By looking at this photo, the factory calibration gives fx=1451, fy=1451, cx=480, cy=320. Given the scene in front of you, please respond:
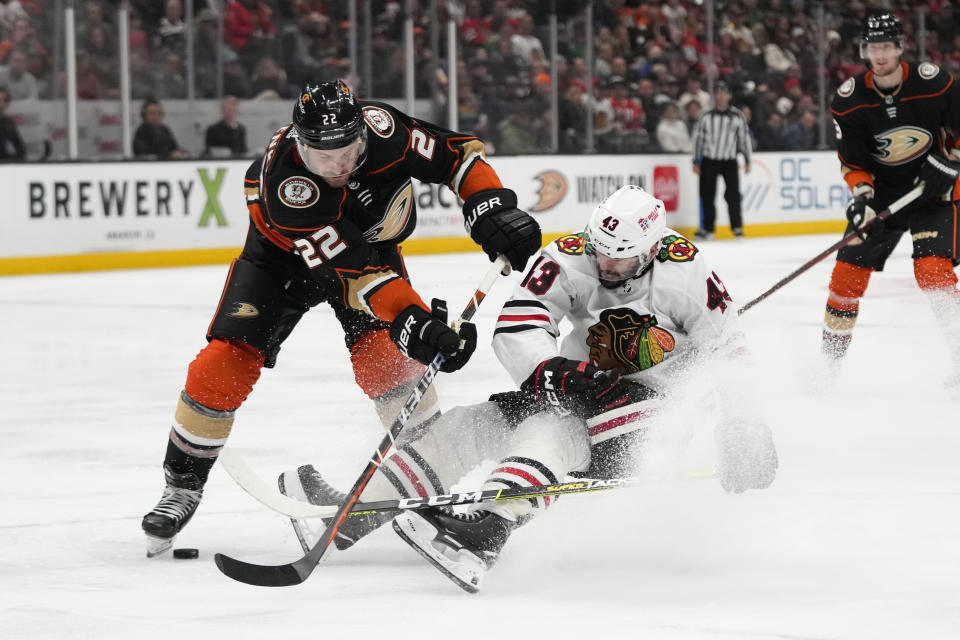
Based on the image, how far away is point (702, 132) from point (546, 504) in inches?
372

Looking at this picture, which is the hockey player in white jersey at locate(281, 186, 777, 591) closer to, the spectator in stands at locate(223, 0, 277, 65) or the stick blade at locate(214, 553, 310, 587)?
the stick blade at locate(214, 553, 310, 587)

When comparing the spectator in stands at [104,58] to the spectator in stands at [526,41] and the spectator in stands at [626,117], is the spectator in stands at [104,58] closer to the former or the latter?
the spectator in stands at [526,41]

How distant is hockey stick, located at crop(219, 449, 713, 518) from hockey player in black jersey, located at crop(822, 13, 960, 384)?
225 cm

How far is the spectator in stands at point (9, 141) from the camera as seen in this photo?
362 inches

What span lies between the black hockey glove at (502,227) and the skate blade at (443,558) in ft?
2.11

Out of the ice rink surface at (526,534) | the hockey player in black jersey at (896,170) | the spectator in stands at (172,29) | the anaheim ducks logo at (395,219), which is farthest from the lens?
the spectator in stands at (172,29)

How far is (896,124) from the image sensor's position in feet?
16.4

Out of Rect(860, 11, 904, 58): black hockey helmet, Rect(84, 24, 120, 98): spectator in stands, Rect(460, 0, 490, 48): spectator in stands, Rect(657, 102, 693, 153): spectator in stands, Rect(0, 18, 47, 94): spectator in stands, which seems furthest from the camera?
Rect(657, 102, 693, 153): spectator in stands

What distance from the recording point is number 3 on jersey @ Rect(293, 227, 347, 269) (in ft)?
9.43

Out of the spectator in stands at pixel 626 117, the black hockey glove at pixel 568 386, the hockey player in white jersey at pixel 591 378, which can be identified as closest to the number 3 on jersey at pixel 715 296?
the hockey player in white jersey at pixel 591 378

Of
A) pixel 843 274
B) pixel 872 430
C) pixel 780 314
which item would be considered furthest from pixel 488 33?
pixel 872 430

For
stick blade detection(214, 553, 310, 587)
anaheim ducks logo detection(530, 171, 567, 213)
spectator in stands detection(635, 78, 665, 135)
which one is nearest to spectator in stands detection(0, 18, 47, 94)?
anaheim ducks logo detection(530, 171, 567, 213)

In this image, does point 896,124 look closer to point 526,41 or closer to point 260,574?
point 260,574

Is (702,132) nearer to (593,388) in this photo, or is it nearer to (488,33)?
(488,33)
